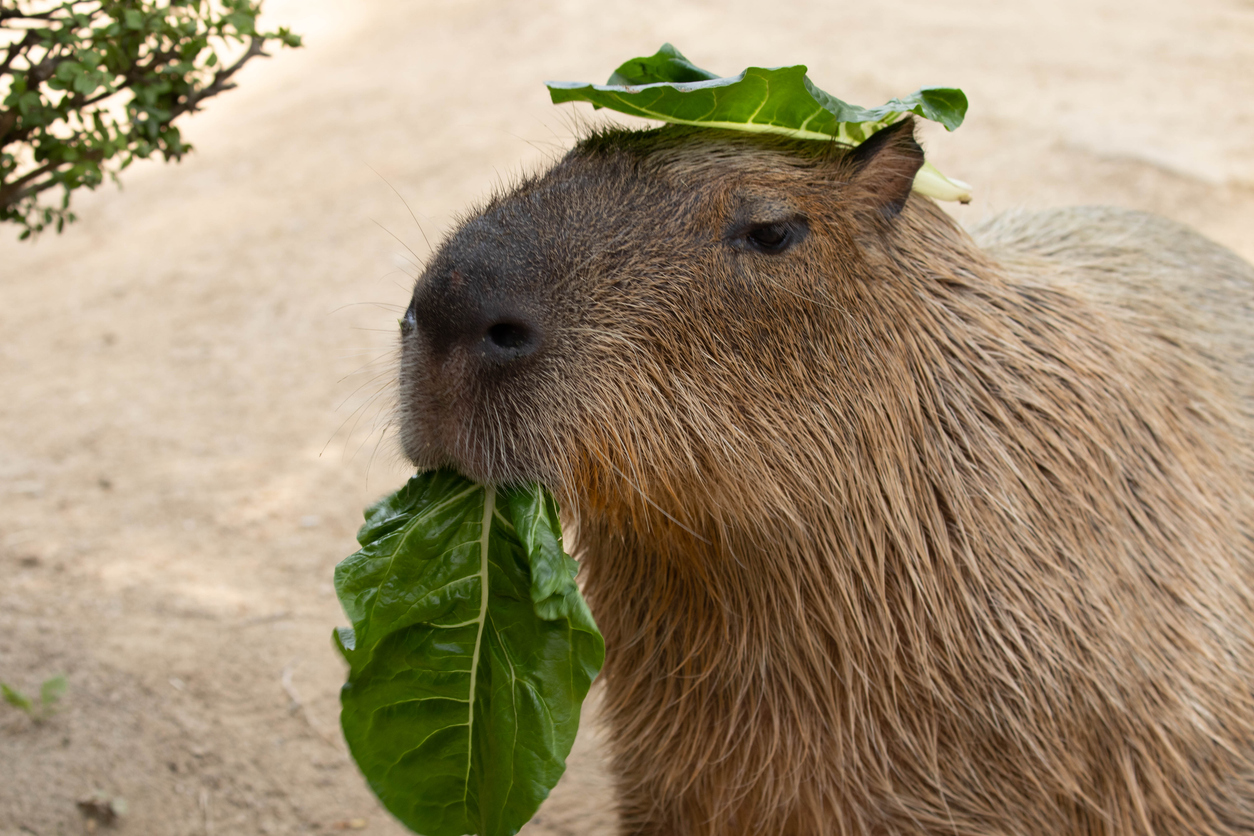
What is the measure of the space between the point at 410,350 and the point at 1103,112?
309 inches

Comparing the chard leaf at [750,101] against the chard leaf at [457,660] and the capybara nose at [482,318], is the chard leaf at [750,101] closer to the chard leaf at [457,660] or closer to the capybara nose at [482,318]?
the capybara nose at [482,318]

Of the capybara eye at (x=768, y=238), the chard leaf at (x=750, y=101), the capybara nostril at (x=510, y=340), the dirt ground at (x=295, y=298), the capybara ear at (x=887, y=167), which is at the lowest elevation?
the dirt ground at (x=295, y=298)

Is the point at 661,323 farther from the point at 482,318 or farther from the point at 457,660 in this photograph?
the point at 457,660

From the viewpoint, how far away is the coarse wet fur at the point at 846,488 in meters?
2.14

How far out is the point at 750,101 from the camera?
2.25 metres

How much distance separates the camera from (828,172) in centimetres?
231

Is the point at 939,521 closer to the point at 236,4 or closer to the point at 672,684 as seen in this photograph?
the point at 672,684

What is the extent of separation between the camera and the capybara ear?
90.0 inches

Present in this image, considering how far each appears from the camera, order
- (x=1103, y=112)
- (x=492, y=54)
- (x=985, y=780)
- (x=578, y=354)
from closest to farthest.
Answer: (x=578, y=354) < (x=985, y=780) < (x=1103, y=112) < (x=492, y=54)

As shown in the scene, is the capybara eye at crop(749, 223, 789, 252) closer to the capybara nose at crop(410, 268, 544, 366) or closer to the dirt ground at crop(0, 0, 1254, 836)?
the capybara nose at crop(410, 268, 544, 366)

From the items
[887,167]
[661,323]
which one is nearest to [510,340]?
[661,323]

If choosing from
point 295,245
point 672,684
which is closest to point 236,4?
point 672,684

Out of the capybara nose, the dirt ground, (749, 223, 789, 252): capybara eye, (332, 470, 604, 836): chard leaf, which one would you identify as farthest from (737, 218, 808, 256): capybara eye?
the dirt ground

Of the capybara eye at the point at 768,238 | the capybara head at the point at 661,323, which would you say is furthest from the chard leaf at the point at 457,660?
the capybara eye at the point at 768,238
